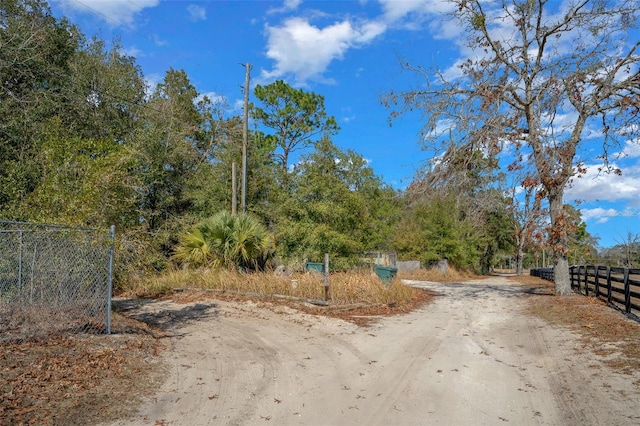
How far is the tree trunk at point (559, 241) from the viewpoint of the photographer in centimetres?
1391

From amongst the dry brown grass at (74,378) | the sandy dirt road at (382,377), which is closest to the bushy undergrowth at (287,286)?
the sandy dirt road at (382,377)

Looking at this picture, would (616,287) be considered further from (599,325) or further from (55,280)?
(55,280)

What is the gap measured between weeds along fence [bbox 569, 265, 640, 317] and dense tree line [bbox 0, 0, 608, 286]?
87.9 inches

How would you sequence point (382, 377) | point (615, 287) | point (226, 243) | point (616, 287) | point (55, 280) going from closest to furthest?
point (382, 377) < point (55, 280) < point (615, 287) < point (616, 287) < point (226, 243)

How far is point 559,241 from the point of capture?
1444 cm

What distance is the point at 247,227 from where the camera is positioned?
15.5m

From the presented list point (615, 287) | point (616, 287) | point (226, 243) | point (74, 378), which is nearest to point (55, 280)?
point (74, 378)

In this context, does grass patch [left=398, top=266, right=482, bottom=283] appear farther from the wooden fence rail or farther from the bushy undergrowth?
the bushy undergrowth

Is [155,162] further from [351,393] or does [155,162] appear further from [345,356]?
[351,393]

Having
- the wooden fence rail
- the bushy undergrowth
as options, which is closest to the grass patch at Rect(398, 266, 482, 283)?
the wooden fence rail

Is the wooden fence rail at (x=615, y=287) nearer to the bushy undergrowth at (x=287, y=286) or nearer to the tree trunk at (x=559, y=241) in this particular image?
the tree trunk at (x=559, y=241)

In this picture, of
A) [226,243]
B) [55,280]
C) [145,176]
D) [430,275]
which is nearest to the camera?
[55,280]

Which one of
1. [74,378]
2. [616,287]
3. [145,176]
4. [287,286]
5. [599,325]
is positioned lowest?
[74,378]

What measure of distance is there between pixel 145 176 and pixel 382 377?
51.6 feet
